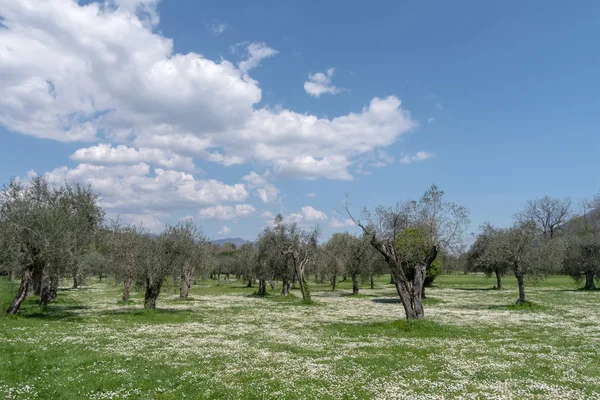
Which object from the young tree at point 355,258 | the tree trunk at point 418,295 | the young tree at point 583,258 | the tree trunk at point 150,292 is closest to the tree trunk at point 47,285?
the tree trunk at point 150,292

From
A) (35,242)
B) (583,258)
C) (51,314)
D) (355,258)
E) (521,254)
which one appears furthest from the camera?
(355,258)

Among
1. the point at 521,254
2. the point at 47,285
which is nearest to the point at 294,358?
the point at 47,285

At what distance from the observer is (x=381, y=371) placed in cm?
1616

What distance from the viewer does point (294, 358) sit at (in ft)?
60.7

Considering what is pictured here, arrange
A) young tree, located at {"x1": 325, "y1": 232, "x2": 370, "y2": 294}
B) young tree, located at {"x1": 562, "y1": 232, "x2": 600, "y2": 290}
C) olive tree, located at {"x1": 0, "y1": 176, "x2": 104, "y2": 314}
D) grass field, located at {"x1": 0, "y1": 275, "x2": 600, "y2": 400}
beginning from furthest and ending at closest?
1. young tree, located at {"x1": 325, "y1": 232, "x2": 370, "y2": 294}
2. young tree, located at {"x1": 562, "y1": 232, "x2": 600, "y2": 290}
3. olive tree, located at {"x1": 0, "y1": 176, "x2": 104, "y2": 314}
4. grass field, located at {"x1": 0, "y1": 275, "x2": 600, "y2": 400}

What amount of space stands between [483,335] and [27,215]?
107 ft

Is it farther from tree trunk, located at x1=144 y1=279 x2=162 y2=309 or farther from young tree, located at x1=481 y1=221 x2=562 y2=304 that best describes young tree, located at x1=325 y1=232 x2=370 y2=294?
tree trunk, located at x1=144 y1=279 x2=162 y2=309

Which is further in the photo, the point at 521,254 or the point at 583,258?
the point at 583,258

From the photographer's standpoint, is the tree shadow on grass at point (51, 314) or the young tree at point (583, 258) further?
the young tree at point (583, 258)

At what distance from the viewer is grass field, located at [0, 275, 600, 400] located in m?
13.8

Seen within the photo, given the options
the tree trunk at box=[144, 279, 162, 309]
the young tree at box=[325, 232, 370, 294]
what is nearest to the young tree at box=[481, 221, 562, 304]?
the young tree at box=[325, 232, 370, 294]

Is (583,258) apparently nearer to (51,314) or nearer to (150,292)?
(150,292)

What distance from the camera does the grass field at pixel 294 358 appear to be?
13758 millimetres

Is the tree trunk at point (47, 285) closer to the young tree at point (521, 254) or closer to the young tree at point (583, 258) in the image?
the young tree at point (521, 254)
